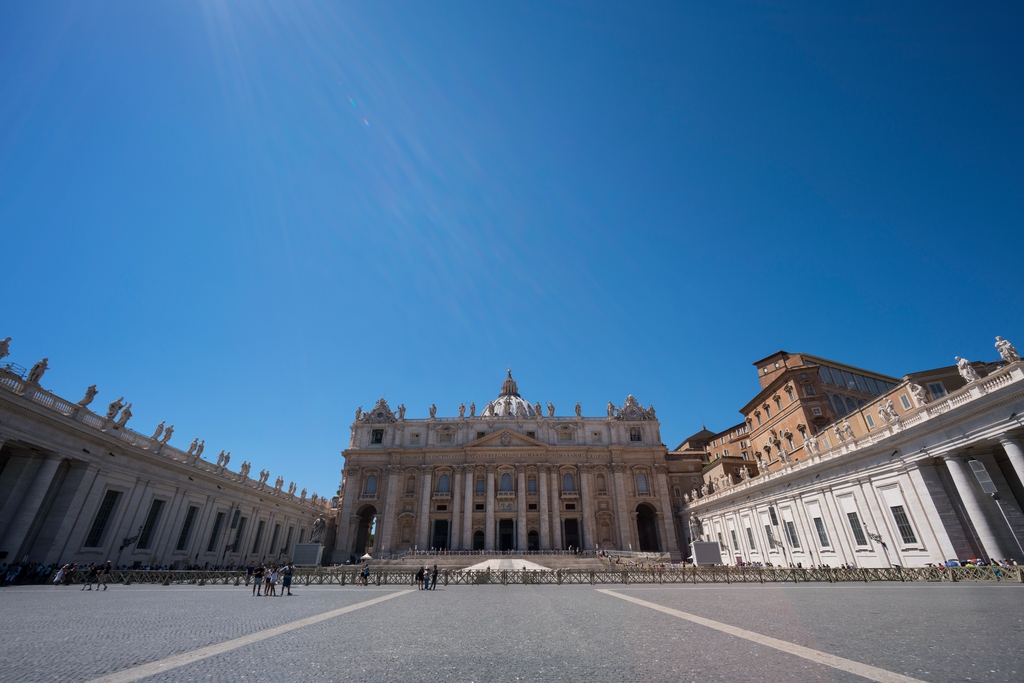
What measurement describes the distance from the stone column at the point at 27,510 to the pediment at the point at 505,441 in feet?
140

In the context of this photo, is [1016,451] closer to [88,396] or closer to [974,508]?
[974,508]

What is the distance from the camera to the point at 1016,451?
18000 millimetres

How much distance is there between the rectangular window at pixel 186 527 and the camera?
3497 cm

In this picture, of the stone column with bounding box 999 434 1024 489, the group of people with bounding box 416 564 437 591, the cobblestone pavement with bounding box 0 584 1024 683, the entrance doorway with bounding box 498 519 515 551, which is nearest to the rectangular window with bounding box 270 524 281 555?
the entrance doorway with bounding box 498 519 515 551

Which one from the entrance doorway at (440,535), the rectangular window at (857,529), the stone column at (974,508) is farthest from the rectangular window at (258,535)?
the stone column at (974,508)

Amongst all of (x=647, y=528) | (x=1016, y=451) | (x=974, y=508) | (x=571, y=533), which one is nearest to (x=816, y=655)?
(x=1016, y=451)

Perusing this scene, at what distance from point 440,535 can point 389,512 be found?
25.1 ft

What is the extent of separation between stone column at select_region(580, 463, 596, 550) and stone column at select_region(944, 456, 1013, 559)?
40.7m

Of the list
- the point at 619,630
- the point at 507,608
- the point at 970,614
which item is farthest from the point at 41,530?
the point at 970,614

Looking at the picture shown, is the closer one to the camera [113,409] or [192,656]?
[192,656]

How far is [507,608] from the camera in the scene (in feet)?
42.9

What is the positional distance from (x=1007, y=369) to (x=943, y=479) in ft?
23.8

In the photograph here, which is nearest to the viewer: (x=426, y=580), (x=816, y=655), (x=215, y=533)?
(x=816, y=655)

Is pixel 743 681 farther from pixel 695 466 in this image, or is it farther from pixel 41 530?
pixel 695 466
